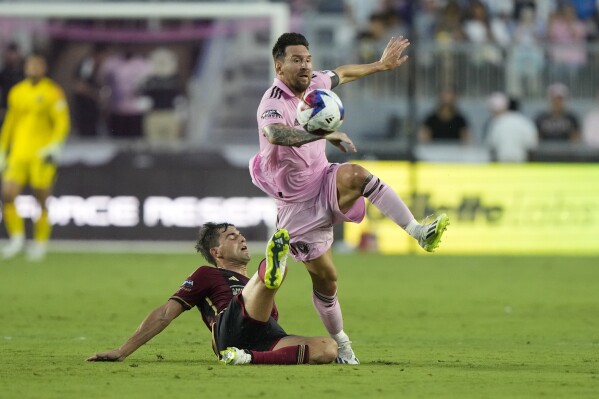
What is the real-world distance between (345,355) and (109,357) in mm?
1617

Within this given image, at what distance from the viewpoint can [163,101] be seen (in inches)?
886

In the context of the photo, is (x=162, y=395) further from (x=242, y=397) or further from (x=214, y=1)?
(x=214, y=1)

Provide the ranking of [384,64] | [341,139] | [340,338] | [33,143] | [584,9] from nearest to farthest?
[341,139] < [340,338] < [384,64] < [33,143] < [584,9]

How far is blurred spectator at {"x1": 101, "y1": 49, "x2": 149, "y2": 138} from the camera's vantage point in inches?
887

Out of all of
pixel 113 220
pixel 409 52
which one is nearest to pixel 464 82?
pixel 409 52

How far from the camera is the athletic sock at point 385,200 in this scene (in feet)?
28.6

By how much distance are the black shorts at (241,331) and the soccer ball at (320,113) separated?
1217mm

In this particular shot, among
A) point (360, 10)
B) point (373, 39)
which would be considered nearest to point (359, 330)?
point (373, 39)

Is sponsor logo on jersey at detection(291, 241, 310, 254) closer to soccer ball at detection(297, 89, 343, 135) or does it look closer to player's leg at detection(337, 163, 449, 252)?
player's leg at detection(337, 163, 449, 252)

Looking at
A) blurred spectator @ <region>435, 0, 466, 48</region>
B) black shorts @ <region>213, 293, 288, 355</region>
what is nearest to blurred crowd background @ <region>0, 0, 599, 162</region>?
blurred spectator @ <region>435, 0, 466, 48</region>

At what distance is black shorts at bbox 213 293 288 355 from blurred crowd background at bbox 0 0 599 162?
13276 mm

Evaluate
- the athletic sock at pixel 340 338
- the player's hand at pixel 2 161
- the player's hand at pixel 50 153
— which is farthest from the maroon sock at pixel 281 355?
the player's hand at pixel 2 161

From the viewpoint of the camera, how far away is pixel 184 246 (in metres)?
21.5

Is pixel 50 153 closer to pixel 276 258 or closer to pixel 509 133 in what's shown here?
pixel 509 133
